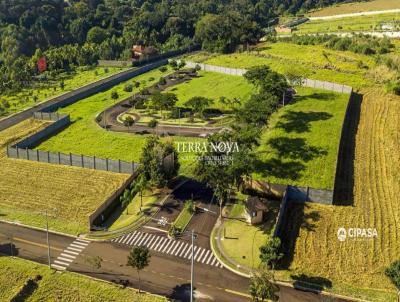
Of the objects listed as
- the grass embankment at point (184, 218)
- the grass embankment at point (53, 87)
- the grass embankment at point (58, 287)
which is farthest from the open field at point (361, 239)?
the grass embankment at point (53, 87)

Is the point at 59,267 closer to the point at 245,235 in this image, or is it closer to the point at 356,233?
the point at 245,235

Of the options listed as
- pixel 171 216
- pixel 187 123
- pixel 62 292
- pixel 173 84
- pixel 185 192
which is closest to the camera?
pixel 62 292

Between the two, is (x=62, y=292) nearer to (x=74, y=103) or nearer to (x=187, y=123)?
(x=187, y=123)

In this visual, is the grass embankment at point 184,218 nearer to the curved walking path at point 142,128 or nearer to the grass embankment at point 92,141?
the grass embankment at point 92,141

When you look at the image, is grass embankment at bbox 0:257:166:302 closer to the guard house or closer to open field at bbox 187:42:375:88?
the guard house

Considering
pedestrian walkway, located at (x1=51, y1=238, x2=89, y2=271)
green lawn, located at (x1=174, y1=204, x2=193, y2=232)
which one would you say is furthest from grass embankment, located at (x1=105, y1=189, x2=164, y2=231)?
pedestrian walkway, located at (x1=51, y1=238, x2=89, y2=271)

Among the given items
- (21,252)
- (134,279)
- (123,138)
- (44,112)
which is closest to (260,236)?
(134,279)

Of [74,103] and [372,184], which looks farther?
[74,103]
